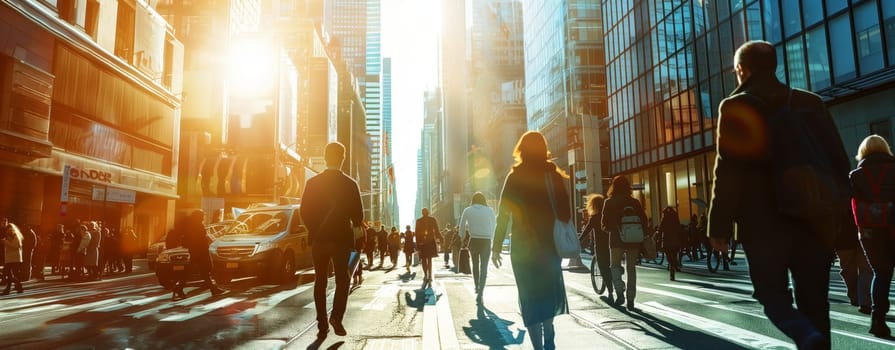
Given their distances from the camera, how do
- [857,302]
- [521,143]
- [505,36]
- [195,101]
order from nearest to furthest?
[521,143]
[857,302]
[195,101]
[505,36]

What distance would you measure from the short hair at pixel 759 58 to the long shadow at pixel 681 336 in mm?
2651

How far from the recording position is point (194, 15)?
163 ft

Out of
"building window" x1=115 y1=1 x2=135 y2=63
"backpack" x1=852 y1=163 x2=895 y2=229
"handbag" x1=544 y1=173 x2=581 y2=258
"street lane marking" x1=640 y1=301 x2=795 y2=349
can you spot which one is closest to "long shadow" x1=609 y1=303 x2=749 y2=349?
"street lane marking" x1=640 y1=301 x2=795 y2=349

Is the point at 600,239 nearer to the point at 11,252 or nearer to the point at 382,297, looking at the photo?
the point at 382,297

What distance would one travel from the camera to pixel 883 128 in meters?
19.3

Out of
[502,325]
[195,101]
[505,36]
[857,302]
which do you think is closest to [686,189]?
[857,302]

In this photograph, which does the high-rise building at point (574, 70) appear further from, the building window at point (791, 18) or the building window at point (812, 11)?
the building window at point (812, 11)

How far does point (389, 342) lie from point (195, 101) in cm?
4941

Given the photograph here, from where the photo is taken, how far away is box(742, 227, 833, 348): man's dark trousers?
284 cm

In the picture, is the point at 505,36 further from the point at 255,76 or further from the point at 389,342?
the point at 389,342

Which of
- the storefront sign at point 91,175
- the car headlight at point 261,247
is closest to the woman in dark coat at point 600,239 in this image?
the car headlight at point 261,247

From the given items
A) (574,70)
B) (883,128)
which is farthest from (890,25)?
(574,70)

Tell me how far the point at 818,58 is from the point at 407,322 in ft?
74.2

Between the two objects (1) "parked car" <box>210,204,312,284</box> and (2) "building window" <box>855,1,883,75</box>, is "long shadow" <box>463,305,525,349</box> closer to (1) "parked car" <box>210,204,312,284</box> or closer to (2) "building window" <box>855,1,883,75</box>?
(1) "parked car" <box>210,204,312,284</box>
